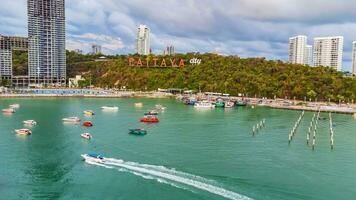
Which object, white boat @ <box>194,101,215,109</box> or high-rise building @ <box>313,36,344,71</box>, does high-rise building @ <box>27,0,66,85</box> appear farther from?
high-rise building @ <box>313,36,344,71</box>

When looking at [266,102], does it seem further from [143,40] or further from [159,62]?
[143,40]

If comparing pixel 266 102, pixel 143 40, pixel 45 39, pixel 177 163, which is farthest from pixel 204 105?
pixel 143 40

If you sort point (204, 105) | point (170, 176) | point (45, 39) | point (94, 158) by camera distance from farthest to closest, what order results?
point (45, 39) → point (204, 105) → point (94, 158) → point (170, 176)

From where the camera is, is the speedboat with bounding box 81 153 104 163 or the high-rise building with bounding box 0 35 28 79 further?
the high-rise building with bounding box 0 35 28 79

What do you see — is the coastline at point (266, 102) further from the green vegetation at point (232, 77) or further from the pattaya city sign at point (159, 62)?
the pattaya city sign at point (159, 62)

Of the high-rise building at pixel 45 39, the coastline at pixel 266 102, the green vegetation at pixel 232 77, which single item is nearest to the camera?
the coastline at pixel 266 102

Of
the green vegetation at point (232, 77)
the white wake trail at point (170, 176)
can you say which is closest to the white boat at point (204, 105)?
the green vegetation at point (232, 77)

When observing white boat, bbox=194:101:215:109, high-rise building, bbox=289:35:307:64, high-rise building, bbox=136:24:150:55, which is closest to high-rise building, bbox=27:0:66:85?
high-rise building, bbox=136:24:150:55
